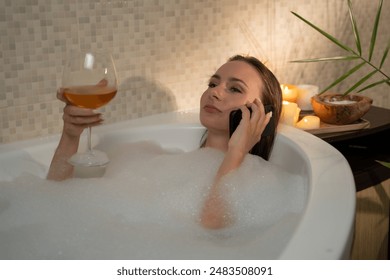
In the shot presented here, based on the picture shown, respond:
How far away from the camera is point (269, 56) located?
2773mm

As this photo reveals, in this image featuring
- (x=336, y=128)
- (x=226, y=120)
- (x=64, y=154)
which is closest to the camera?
(x=64, y=154)

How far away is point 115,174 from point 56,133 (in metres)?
0.35

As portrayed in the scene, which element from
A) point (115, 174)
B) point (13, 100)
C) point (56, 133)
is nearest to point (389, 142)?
point (115, 174)

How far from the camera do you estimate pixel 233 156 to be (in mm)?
1824

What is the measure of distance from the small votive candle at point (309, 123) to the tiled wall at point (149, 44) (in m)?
0.46

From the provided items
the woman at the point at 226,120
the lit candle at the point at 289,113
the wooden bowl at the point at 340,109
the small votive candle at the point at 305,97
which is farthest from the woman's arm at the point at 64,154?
the small votive candle at the point at 305,97

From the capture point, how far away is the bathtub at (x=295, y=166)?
1.20 m

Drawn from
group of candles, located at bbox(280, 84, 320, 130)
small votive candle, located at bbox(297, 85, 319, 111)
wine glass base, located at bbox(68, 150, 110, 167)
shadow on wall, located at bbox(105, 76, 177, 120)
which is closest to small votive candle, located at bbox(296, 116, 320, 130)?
group of candles, located at bbox(280, 84, 320, 130)

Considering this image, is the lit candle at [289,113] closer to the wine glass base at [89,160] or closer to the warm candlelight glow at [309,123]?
the warm candlelight glow at [309,123]

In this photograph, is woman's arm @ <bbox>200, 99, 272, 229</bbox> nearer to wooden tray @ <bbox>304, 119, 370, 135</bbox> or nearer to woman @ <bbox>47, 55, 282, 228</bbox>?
woman @ <bbox>47, 55, 282, 228</bbox>

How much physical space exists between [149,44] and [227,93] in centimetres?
46

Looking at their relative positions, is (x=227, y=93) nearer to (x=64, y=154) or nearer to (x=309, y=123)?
(x=309, y=123)

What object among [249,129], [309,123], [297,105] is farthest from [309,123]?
[249,129]

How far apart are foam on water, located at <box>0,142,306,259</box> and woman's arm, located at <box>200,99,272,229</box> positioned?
2 cm
